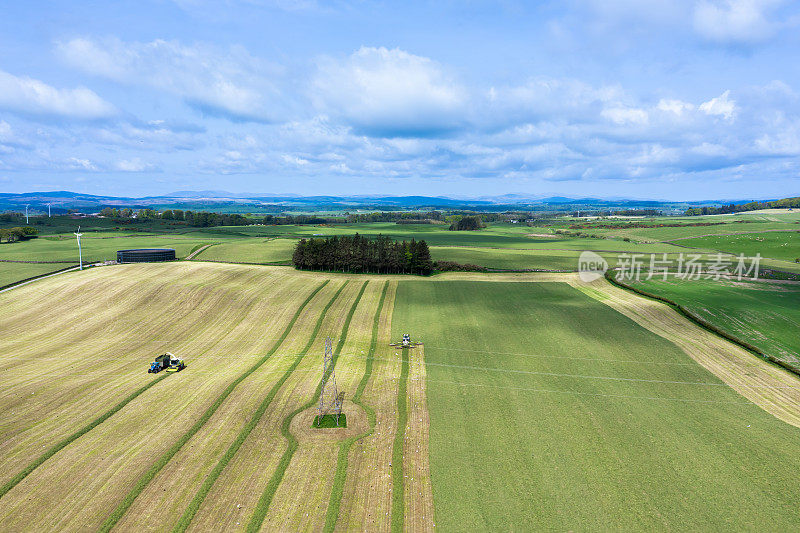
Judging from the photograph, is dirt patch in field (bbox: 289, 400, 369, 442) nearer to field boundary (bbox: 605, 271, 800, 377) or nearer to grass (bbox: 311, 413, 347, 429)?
grass (bbox: 311, 413, 347, 429)

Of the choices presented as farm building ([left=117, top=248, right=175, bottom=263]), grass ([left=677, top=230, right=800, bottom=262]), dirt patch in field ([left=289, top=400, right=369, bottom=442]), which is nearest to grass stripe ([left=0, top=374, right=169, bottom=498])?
dirt patch in field ([left=289, top=400, right=369, bottom=442])

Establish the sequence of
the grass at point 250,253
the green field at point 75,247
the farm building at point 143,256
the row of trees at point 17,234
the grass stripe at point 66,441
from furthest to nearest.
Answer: the row of trees at point 17,234
the grass at point 250,253
the green field at point 75,247
the farm building at point 143,256
the grass stripe at point 66,441

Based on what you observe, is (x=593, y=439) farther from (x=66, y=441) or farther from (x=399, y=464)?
A: (x=66, y=441)

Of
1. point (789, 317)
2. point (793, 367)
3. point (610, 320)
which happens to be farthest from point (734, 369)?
point (789, 317)

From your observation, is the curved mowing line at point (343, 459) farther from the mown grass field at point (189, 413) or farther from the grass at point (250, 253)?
the grass at point (250, 253)

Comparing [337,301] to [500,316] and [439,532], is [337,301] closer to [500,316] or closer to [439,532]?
[500,316]

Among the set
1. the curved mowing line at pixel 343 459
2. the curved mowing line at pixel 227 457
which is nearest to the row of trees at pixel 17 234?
the curved mowing line at pixel 227 457

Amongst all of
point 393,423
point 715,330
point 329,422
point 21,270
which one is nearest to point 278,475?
point 329,422
